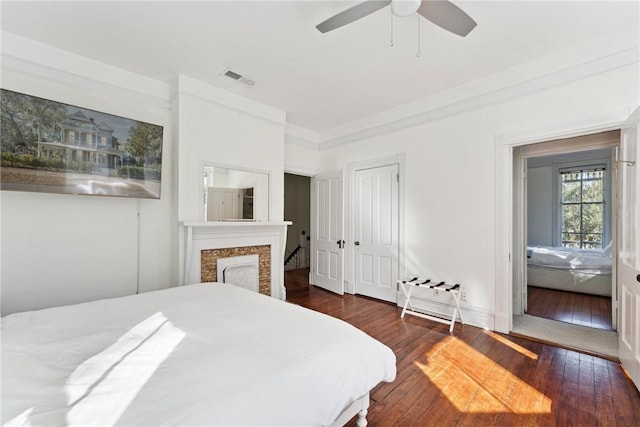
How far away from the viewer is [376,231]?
14.5ft

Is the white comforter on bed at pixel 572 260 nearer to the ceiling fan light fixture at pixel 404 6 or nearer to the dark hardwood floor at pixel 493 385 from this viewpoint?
the dark hardwood floor at pixel 493 385

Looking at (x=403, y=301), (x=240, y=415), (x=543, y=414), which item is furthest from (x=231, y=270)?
(x=543, y=414)

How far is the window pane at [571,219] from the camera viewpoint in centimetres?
618

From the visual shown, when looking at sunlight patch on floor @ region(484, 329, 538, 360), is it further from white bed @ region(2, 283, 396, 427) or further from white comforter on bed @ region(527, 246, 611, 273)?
white comforter on bed @ region(527, 246, 611, 273)

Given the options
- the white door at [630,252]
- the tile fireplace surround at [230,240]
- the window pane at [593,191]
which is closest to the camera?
the white door at [630,252]

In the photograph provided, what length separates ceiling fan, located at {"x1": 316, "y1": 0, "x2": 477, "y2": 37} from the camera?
179cm

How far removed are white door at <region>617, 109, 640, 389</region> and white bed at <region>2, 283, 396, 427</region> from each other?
206cm

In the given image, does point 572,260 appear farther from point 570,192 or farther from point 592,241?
point 570,192

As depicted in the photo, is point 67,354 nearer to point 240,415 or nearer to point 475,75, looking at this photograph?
point 240,415

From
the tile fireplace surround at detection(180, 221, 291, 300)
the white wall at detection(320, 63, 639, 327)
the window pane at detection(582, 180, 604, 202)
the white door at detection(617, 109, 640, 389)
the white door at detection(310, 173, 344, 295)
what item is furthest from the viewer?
the window pane at detection(582, 180, 604, 202)

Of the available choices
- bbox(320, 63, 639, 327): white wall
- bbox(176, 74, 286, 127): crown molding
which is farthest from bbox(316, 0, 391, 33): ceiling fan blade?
bbox(320, 63, 639, 327): white wall

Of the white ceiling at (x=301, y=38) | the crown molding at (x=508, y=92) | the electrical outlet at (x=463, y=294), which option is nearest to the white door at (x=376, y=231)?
the crown molding at (x=508, y=92)

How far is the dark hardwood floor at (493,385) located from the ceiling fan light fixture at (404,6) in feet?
8.87

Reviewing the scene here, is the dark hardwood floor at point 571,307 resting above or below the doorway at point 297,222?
below
